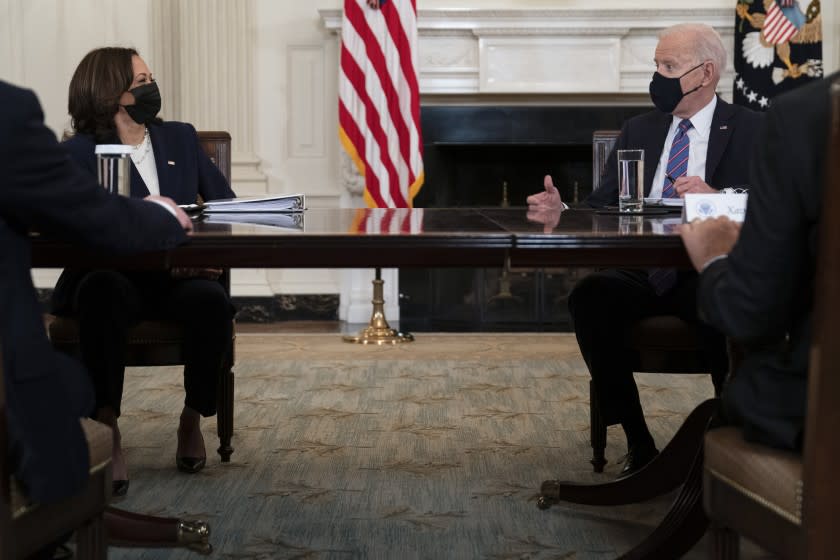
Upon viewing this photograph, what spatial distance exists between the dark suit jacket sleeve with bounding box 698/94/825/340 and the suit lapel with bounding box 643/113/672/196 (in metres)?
1.84

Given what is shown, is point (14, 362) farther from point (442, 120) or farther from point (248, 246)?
point (442, 120)

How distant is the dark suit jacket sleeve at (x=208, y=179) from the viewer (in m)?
3.33

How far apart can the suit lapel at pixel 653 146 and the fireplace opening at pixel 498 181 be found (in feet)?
9.33

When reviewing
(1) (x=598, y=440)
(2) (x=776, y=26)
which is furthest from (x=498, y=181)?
(1) (x=598, y=440)

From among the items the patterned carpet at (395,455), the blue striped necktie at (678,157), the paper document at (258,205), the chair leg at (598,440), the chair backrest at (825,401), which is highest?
the blue striped necktie at (678,157)

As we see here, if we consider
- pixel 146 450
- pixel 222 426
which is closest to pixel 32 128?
pixel 222 426

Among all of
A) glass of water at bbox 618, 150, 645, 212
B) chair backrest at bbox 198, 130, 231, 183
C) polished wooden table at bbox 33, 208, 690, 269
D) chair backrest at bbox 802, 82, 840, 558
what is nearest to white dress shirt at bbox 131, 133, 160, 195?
chair backrest at bbox 198, 130, 231, 183

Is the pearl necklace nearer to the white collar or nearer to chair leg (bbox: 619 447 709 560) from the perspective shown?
the white collar

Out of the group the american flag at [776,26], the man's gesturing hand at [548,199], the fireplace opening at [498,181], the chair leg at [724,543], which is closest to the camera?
the chair leg at [724,543]

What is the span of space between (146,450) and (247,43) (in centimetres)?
348

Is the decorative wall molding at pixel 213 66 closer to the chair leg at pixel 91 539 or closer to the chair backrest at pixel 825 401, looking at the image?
the chair leg at pixel 91 539

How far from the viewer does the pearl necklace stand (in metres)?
3.19

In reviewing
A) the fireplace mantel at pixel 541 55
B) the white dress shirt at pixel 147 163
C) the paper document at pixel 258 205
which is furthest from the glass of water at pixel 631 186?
the fireplace mantel at pixel 541 55

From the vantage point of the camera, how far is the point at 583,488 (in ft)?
8.87
